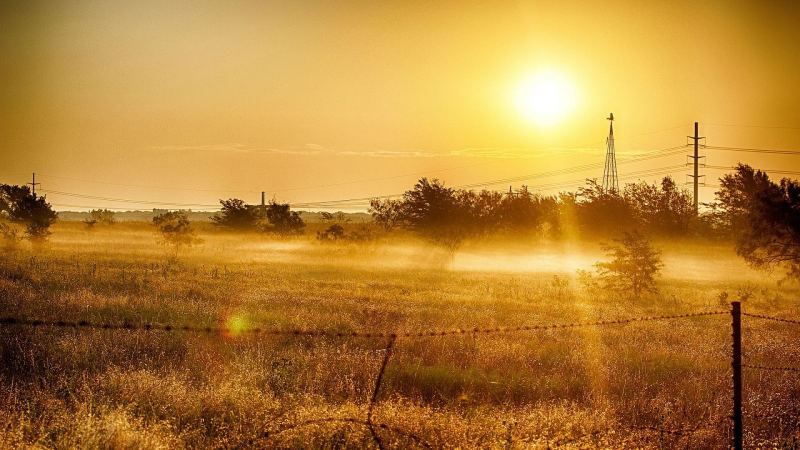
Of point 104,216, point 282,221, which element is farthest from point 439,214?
point 104,216

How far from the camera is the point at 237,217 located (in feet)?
279

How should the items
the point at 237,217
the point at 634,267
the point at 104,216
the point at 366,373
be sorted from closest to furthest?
the point at 366,373 → the point at 634,267 → the point at 237,217 → the point at 104,216

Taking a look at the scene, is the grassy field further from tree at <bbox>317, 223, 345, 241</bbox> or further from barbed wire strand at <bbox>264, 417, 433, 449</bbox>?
tree at <bbox>317, 223, 345, 241</bbox>

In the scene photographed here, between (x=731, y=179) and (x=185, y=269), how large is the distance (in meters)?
23.4

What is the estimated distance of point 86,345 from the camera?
11320 millimetres

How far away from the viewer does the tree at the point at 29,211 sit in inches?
1769

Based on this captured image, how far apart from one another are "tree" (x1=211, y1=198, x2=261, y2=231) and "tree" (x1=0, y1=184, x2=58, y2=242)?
36.2 metres

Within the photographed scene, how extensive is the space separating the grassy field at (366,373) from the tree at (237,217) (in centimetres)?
6147

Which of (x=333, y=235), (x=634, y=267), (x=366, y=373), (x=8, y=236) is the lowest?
(x=366, y=373)

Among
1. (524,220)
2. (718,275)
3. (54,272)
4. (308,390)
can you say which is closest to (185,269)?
(54,272)

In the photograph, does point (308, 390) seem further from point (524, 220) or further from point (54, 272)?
point (524, 220)

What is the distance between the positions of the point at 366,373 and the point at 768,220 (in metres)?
19.1

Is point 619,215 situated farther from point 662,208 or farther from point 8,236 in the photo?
point 8,236

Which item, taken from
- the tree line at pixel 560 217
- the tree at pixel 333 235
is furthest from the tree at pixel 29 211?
the tree at pixel 333 235
